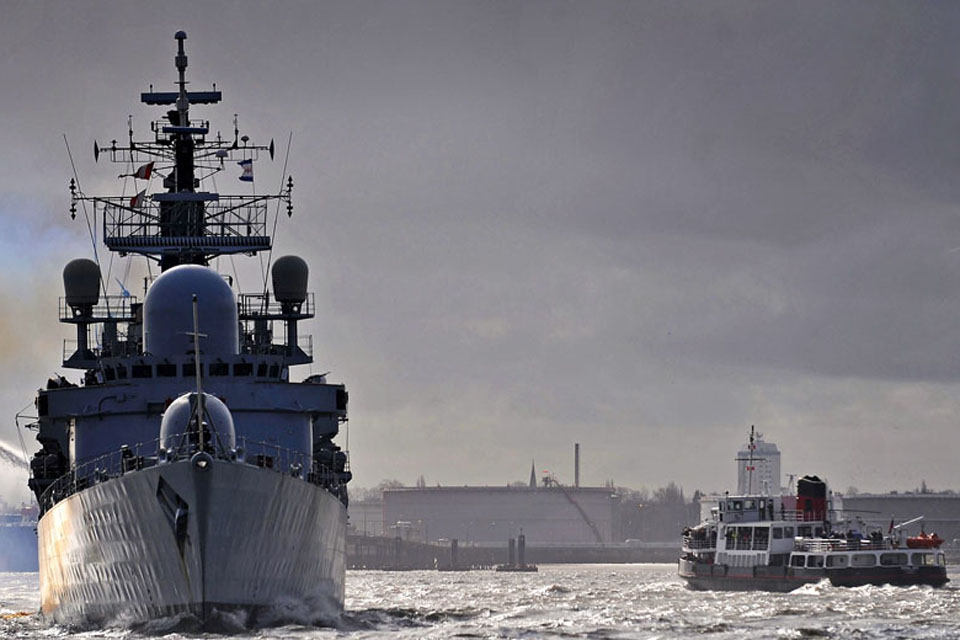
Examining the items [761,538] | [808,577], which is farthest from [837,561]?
[761,538]

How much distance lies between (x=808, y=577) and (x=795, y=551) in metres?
3.64

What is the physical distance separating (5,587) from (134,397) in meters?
46.0

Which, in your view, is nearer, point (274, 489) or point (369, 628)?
point (274, 489)

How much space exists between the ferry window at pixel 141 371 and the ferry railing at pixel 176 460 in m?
2.05

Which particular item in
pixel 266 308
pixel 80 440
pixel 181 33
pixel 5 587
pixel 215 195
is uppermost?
pixel 181 33

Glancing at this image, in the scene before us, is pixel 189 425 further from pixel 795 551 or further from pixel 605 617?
pixel 795 551

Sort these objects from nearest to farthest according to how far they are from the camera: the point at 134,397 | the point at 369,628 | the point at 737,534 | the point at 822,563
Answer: the point at 369,628
the point at 134,397
the point at 822,563
the point at 737,534

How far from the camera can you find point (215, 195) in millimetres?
59031

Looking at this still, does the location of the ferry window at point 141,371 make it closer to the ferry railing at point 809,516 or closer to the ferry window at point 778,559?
the ferry window at point 778,559

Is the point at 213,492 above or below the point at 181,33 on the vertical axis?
below

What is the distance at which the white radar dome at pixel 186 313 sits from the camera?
49688 mm

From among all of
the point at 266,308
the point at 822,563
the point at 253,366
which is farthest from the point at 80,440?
the point at 822,563

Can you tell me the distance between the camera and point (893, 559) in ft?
268

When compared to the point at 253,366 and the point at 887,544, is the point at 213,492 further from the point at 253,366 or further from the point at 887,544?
the point at 887,544
